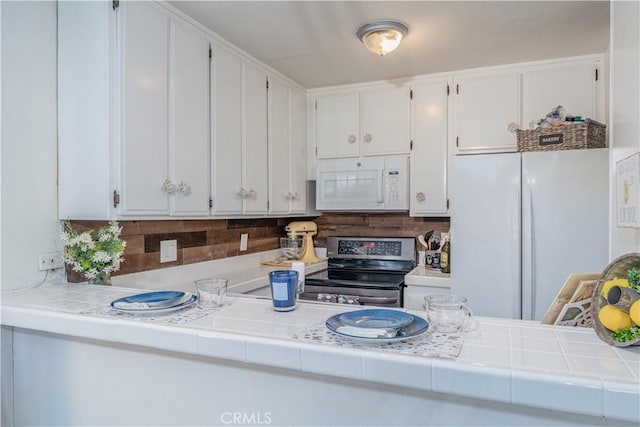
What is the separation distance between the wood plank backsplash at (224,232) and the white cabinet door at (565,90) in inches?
39.7

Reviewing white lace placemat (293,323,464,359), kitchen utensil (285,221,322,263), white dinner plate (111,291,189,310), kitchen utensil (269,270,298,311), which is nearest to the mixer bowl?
kitchen utensil (285,221,322,263)

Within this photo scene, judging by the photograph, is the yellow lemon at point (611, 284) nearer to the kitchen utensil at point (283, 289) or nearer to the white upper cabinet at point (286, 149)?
the kitchen utensil at point (283, 289)

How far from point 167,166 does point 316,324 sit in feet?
3.89

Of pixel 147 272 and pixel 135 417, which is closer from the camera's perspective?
pixel 135 417

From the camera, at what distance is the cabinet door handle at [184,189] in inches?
77.1

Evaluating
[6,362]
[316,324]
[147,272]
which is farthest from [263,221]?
[316,324]

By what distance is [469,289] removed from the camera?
2256 mm

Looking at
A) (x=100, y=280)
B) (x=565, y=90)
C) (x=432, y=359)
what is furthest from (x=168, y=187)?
(x=565, y=90)

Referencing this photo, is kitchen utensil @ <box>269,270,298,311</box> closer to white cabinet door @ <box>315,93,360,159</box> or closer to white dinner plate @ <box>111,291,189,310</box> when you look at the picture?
white dinner plate @ <box>111,291,189,310</box>

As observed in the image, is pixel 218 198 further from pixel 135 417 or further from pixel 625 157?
pixel 625 157

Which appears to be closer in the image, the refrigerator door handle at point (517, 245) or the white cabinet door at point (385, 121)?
the refrigerator door handle at point (517, 245)

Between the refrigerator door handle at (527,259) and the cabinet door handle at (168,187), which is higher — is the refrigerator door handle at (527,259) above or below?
below

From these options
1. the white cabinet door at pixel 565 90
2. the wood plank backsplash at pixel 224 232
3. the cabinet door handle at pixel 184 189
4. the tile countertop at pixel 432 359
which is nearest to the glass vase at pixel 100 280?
the wood plank backsplash at pixel 224 232

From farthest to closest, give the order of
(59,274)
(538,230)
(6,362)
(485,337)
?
(538,230), (59,274), (6,362), (485,337)
